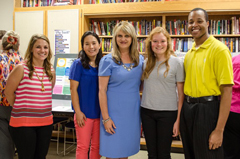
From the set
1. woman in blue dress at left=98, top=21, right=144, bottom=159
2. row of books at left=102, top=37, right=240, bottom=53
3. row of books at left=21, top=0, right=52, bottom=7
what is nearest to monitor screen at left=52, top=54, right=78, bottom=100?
row of books at left=102, top=37, right=240, bottom=53

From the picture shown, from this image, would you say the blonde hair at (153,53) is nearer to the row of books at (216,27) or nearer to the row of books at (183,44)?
the row of books at (183,44)

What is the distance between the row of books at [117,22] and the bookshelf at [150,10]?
91 millimetres

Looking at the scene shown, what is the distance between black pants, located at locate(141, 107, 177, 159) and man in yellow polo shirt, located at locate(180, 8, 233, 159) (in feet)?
0.35

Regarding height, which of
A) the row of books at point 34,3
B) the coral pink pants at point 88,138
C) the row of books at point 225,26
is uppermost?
the row of books at point 34,3

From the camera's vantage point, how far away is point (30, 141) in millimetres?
1634

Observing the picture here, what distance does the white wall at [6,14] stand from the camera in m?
4.25

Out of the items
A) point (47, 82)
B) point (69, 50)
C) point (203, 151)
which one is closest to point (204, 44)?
point (203, 151)

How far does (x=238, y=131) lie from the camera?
176 cm

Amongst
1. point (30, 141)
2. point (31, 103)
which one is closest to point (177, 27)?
point (31, 103)

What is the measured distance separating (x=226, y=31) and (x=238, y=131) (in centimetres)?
222

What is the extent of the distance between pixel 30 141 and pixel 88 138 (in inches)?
18.5

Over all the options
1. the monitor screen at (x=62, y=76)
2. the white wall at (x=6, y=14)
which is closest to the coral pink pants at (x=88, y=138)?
the monitor screen at (x=62, y=76)

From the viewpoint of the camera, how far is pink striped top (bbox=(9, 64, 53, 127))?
5.40 feet

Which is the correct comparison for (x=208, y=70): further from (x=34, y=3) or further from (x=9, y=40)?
(x=34, y=3)
